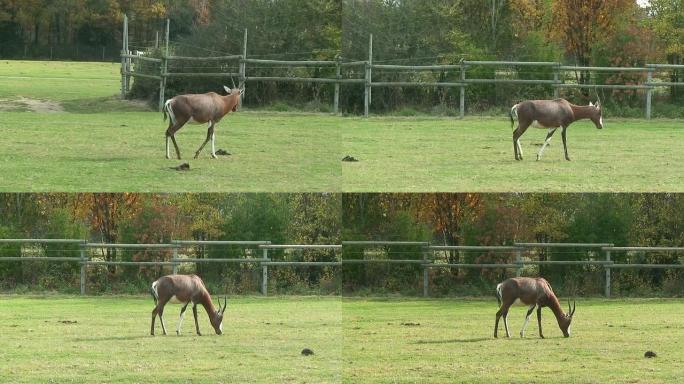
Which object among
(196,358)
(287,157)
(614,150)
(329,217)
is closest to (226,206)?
(329,217)

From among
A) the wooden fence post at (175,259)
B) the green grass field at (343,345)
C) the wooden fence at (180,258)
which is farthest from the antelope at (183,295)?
the wooden fence post at (175,259)

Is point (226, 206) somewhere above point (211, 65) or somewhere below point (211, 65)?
below

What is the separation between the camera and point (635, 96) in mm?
24812

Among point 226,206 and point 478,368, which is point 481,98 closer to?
point 226,206

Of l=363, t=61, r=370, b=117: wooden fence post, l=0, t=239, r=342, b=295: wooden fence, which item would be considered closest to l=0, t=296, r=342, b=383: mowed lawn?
l=0, t=239, r=342, b=295: wooden fence

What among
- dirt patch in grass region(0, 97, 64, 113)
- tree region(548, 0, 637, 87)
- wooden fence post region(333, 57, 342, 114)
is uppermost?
tree region(548, 0, 637, 87)

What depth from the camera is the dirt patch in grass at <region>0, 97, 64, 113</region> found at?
2403 centimetres

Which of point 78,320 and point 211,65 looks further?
point 211,65

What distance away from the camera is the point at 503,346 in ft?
45.9

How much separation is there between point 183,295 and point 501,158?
5.38 m

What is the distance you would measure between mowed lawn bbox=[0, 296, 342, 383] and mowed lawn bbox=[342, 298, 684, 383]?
50 cm

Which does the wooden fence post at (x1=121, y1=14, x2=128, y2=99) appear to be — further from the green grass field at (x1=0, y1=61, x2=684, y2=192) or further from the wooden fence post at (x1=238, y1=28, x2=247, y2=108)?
the wooden fence post at (x1=238, y1=28, x2=247, y2=108)

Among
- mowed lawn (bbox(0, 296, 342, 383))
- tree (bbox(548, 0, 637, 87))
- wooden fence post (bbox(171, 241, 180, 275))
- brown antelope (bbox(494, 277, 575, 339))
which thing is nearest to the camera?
mowed lawn (bbox(0, 296, 342, 383))

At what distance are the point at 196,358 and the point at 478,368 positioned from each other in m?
3.31
